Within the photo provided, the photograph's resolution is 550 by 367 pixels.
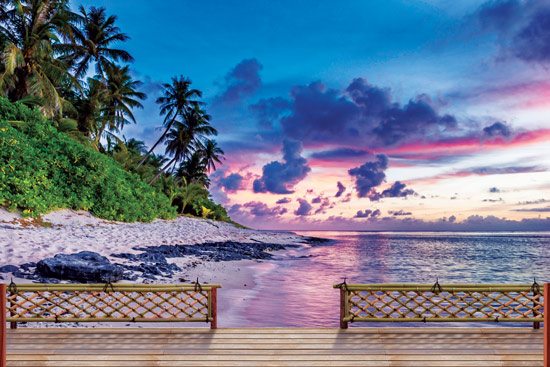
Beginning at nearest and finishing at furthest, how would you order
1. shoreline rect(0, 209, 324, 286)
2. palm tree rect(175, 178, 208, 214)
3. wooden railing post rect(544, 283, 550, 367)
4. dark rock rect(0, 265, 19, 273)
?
wooden railing post rect(544, 283, 550, 367)
dark rock rect(0, 265, 19, 273)
shoreline rect(0, 209, 324, 286)
palm tree rect(175, 178, 208, 214)

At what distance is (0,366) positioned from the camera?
5309mm

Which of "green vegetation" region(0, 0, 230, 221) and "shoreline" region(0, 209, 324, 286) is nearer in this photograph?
"shoreline" region(0, 209, 324, 286)

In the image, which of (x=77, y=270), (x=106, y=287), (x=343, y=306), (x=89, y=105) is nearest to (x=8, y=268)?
(x=77, y=270)

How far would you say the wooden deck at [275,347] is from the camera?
6.07 meters

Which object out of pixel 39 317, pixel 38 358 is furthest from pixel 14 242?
pixel 38 358

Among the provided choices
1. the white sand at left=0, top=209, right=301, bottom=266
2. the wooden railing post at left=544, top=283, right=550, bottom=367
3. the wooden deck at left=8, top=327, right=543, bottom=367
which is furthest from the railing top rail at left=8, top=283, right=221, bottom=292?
the white sand at left=0, top=209, right=301, bottom=266

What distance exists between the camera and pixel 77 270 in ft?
39.7

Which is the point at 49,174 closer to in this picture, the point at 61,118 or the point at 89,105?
the point at 61,118

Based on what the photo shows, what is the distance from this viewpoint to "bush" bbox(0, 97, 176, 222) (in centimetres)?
2031

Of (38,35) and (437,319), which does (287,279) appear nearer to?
(437,319)

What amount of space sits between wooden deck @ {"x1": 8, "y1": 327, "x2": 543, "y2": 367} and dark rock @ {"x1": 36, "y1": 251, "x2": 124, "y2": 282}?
17.7ft

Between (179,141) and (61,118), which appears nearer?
(61,118)

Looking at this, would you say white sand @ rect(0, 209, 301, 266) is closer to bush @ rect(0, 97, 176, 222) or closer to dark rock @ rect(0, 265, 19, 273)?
dark rock @ rect(0, 265, 19, 273)

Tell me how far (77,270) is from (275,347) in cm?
785
